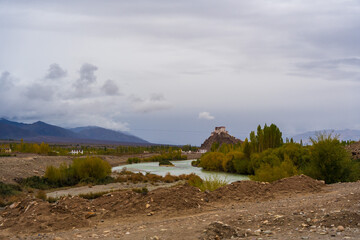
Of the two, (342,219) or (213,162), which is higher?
(342,219)

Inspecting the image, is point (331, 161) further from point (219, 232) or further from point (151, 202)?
point (219, 232)

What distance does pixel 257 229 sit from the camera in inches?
389

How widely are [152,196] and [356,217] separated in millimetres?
7752

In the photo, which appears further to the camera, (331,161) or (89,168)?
(89,168)

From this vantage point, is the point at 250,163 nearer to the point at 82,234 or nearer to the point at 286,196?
the point at 286,196

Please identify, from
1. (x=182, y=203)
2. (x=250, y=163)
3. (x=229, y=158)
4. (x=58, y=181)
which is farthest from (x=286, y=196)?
(x=229, y=158)

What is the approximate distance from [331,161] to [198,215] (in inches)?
589

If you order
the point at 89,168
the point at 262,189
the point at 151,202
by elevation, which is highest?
the point at 262,189

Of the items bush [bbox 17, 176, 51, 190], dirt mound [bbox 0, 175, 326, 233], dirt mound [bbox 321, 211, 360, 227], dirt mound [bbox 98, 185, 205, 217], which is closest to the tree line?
dirt mound [bbox 0, 175, 326, 233]

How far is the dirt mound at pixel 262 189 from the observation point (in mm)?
15633

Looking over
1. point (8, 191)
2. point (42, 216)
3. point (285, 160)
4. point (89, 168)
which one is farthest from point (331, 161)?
point (89, 168)

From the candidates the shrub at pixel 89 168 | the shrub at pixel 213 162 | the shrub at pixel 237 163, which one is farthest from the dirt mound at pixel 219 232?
the shrub at pixel 213 162

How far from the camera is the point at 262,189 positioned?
16547mm

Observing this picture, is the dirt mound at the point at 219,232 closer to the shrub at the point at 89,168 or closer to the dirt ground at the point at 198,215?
the dirt ground at the point at 198,215
